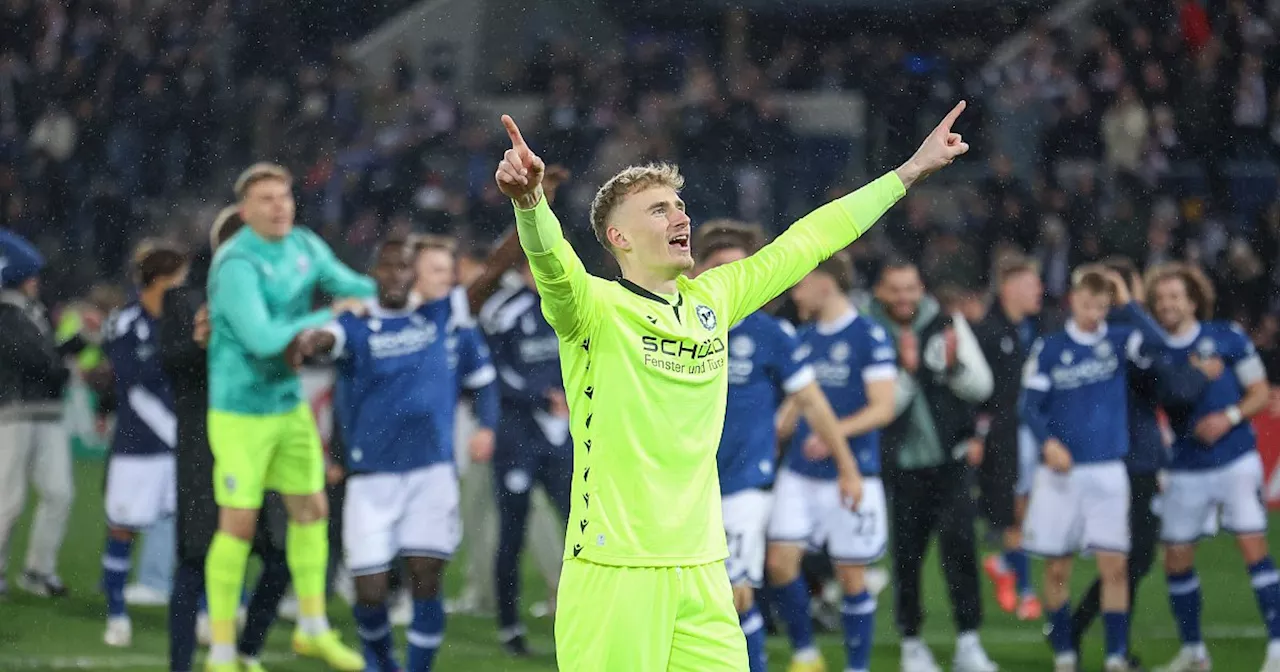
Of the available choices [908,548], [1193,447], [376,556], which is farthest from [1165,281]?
[376,556]

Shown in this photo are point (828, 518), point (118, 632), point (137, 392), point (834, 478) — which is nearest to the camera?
point (828, 518)

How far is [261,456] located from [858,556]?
2.43m

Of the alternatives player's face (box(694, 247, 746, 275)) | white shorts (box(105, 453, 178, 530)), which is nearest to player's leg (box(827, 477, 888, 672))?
player's face (box(694, 247, 746, 275))

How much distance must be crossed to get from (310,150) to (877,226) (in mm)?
5184

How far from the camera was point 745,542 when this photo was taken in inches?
264

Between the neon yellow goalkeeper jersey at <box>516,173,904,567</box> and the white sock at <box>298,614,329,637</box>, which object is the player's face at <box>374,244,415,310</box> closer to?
the white sock at <box>298,614,329,637</box>

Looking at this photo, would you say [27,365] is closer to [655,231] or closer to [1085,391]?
[1085,391]

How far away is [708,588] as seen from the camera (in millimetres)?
4328

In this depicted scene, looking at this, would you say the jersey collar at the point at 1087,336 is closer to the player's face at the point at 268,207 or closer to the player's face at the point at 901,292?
the player's face at the point at 901,292

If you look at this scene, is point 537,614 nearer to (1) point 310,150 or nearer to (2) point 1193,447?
(2) point 1193,447

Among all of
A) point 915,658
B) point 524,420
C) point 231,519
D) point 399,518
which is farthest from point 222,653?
point 915,658

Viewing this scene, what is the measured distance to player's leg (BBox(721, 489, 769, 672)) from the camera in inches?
263

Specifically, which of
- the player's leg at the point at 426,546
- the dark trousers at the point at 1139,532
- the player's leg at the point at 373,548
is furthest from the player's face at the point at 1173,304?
the player's leg at the point at 373,548

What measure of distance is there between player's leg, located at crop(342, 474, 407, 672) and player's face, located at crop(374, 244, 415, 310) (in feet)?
2.24
